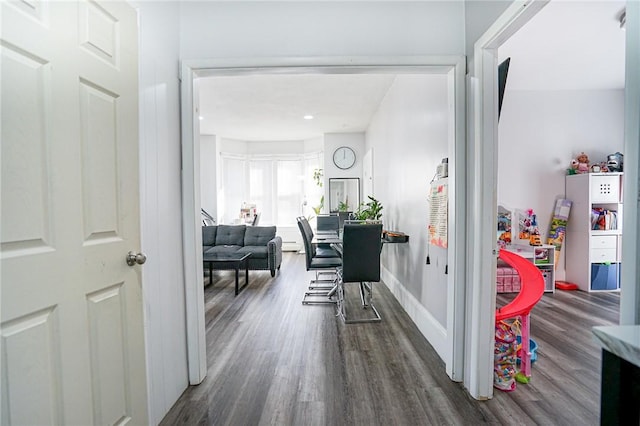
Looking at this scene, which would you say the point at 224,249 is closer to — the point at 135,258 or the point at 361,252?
the point at 361,252

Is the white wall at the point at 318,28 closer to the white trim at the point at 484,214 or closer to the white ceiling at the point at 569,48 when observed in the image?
the white trim at the point at 484,214

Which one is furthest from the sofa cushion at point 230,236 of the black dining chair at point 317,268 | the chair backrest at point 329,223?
the black dining chair at point 317,268

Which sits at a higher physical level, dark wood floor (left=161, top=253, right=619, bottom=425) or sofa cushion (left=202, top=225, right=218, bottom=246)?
sofa cushion (left=202, top=225, right=218, bottom=246)

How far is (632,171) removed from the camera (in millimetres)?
887

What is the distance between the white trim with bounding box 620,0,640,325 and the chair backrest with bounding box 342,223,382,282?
1.99 metres

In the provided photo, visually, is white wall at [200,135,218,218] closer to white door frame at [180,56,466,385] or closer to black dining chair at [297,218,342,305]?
black dining chair at [297,218,342,305]

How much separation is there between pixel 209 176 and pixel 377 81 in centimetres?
449

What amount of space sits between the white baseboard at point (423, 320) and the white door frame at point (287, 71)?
0.28 meters

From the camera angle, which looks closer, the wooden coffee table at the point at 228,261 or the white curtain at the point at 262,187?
the wooden coffee table at the point at 228,261

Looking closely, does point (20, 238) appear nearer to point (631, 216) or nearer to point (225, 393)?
point (225, 393)

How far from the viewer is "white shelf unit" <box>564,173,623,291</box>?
3814mm

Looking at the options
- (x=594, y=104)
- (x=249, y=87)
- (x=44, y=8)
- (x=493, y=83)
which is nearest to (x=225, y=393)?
(x=44, y=8)

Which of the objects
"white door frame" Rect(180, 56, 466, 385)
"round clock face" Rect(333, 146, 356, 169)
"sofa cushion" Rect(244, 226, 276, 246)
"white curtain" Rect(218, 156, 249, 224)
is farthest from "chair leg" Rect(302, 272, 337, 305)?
"white curtain" Rect(218, 156, 249, 224)

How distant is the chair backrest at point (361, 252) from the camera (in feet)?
9.36
